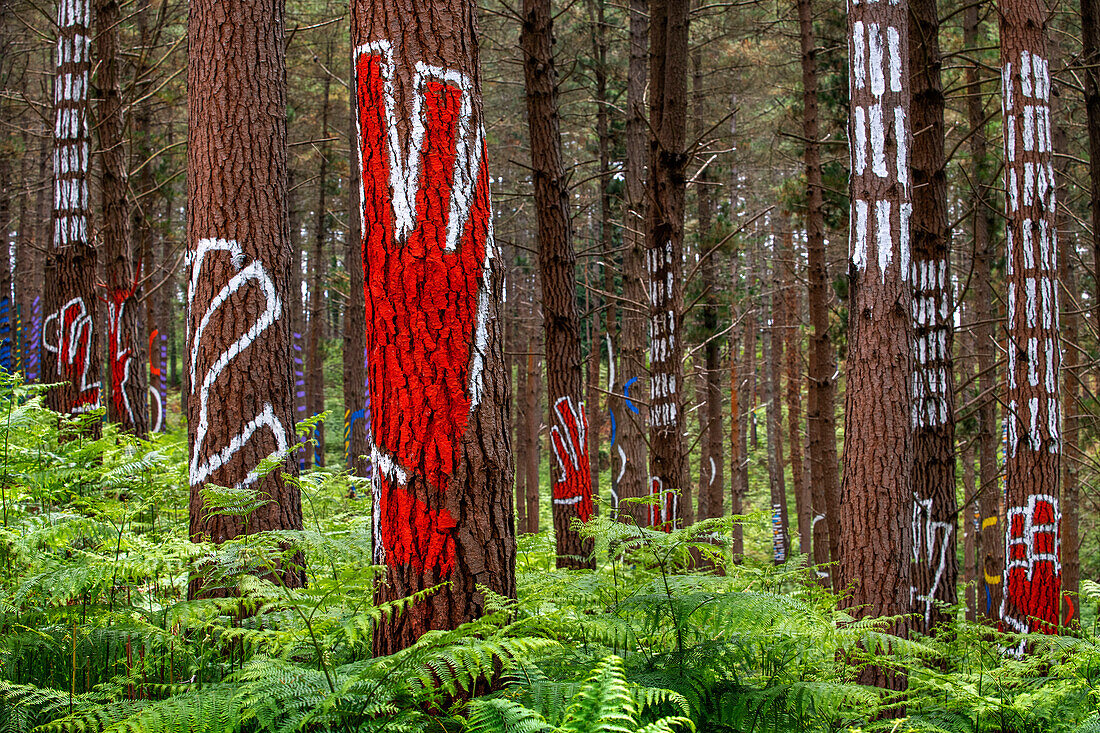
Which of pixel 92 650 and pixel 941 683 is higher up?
pixel 92 650

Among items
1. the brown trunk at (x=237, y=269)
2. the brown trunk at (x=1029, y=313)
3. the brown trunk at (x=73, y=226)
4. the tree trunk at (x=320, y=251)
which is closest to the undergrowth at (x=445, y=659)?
the brown trunk at (x=237, y=269)

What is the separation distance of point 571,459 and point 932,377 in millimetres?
3449

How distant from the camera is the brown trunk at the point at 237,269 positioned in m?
4.18

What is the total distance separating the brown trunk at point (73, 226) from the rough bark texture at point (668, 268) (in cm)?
586

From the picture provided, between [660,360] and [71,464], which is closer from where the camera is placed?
[71,464]

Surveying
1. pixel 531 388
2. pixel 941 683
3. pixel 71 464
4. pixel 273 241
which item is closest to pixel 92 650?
pixel 71 464

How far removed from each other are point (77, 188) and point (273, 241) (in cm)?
528

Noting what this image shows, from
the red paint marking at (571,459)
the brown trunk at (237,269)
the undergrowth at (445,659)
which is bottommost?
the undergrowth at (445,659)

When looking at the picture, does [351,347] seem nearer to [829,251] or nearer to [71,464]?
[71,464]

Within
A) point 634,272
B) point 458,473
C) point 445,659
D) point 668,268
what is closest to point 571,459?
point 668,268

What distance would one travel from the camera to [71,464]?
438 centimetres

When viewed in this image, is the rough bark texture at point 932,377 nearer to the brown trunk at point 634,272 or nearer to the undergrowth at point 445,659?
the brown trunk at point 634,272

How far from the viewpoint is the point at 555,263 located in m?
7.47

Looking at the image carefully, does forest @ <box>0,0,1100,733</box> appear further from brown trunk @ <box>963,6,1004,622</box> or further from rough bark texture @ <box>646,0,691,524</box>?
brown trunk @ <box>963,6,1004,622</box>
